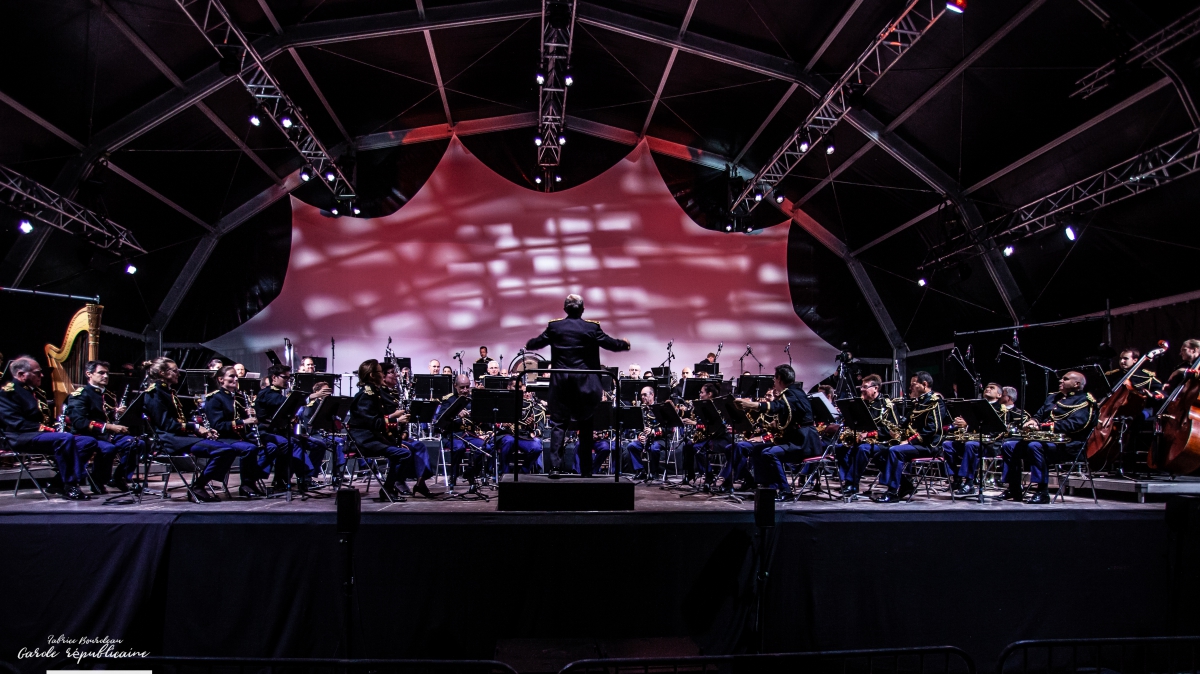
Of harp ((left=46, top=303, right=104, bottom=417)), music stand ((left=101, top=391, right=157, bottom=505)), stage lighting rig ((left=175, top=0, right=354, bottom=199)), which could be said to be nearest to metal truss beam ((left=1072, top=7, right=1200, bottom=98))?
stage lighting rig ((left=175, top=0, right=354, bottom=199))

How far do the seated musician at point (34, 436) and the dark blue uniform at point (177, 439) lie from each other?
644 mm

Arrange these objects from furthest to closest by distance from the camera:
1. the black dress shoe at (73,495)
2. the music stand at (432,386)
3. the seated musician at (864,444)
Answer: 1. the music stand at (432,386)
2. the seated musician at (864,444)
3. the black dress shoe at (73,495)

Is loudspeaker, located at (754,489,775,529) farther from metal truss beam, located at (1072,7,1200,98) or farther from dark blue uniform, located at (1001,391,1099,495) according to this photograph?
metal truss beam, located at (1072,7,1200,98)

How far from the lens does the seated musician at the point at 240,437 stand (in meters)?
7.02

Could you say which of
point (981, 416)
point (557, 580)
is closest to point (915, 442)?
point (981, 416)

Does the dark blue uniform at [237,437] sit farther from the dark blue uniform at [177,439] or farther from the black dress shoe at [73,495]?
the black dress shoe at [73,495]

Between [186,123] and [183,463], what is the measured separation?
17.8 feet

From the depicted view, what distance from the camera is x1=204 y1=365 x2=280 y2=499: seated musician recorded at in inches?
277

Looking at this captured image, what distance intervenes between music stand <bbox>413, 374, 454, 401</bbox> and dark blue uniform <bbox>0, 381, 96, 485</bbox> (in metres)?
4.13

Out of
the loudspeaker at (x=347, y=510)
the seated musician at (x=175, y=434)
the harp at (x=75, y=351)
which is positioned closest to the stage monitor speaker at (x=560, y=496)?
the loudspeaker at (x=347, y=510)

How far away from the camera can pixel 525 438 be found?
8781 mm

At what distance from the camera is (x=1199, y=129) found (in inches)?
316

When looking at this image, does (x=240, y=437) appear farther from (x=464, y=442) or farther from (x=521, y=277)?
(x=521, y=277)

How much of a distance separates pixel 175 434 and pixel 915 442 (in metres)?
7.77
